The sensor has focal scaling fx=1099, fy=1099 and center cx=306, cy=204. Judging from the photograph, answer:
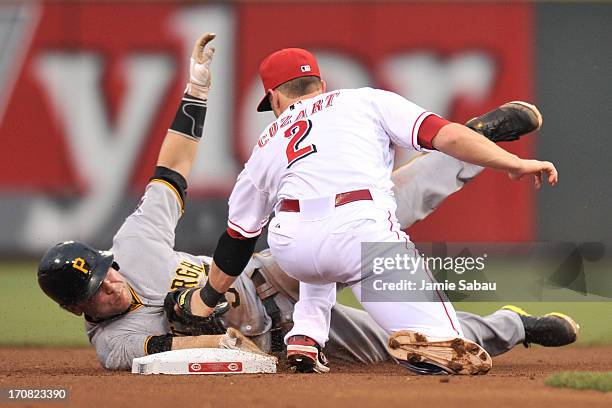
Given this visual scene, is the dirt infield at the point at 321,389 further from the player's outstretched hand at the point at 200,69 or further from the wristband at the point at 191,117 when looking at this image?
the player's outstretched hand at the point at 200,69

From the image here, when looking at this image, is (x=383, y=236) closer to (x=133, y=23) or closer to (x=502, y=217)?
(x=502, y=217)

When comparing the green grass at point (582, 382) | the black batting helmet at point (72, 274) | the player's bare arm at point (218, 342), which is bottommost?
the player's bare arm at point (218, 342)

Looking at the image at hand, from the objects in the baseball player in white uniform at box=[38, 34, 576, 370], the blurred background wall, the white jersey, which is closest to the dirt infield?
the baseball player in white uniform at box=[38, 34, 576, 370]

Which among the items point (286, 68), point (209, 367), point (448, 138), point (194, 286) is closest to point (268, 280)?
point (194, 286)

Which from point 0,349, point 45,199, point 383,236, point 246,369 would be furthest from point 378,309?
point 45,199

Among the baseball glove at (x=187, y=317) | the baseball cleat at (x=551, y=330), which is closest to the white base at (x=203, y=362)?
the baseball glove at (x=187, y=317)

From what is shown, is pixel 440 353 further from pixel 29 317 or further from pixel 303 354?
pixel 29 317
